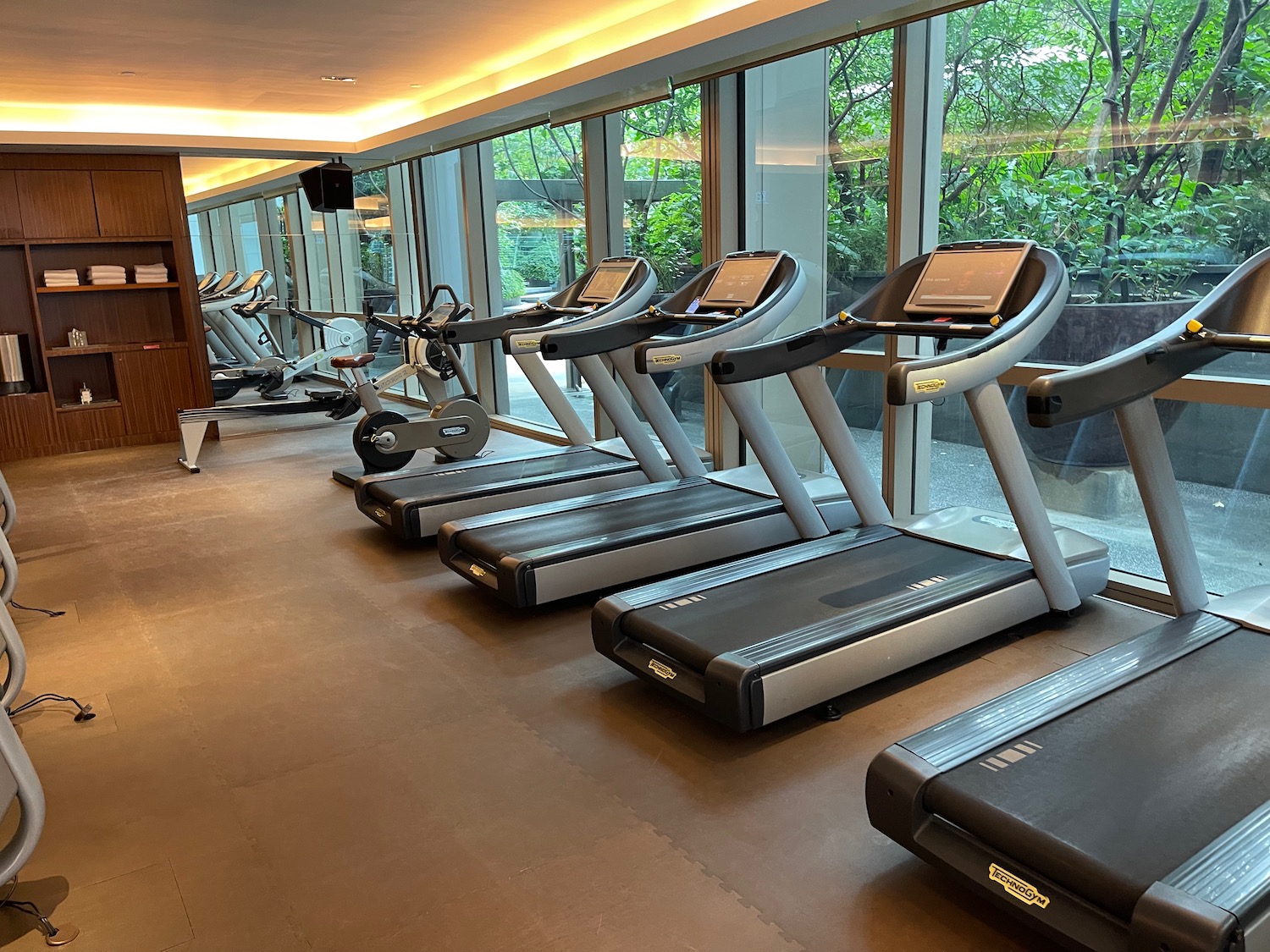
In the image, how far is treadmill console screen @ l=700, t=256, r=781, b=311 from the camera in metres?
4.52

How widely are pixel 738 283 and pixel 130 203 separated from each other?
19.0 ft

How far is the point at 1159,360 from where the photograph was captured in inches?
111

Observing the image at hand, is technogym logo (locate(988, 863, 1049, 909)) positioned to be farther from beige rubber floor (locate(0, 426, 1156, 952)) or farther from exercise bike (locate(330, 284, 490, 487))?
exercise bike (locate(330, 284, 490, 487))

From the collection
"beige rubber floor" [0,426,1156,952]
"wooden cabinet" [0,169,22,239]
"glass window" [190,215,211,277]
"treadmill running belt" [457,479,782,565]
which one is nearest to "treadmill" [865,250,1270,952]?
"beige rubber floor" [0,426,1156,952]

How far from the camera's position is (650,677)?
314cm

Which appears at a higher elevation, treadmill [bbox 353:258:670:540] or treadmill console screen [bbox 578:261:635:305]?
treadmill console screen [bbox 578:261:635:305]

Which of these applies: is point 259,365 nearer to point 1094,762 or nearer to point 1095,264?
point 1095,264

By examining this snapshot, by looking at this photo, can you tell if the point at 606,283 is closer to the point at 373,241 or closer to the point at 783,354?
the point at 783,354

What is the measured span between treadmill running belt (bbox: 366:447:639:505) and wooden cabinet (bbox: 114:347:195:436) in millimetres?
3832

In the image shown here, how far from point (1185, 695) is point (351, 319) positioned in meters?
8.00

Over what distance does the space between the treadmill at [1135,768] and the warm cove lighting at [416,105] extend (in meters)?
2.37

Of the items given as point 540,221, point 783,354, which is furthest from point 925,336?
point 540,221

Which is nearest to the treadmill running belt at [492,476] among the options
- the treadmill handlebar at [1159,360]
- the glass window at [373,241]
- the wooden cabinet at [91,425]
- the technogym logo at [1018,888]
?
the treadmill handlebar at [1159,360]

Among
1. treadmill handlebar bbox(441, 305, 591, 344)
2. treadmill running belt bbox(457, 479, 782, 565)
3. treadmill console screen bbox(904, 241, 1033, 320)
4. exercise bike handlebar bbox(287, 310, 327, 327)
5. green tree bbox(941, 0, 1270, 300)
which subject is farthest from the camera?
exercise bike handlebar bbox(287, 310, 327, 327)
